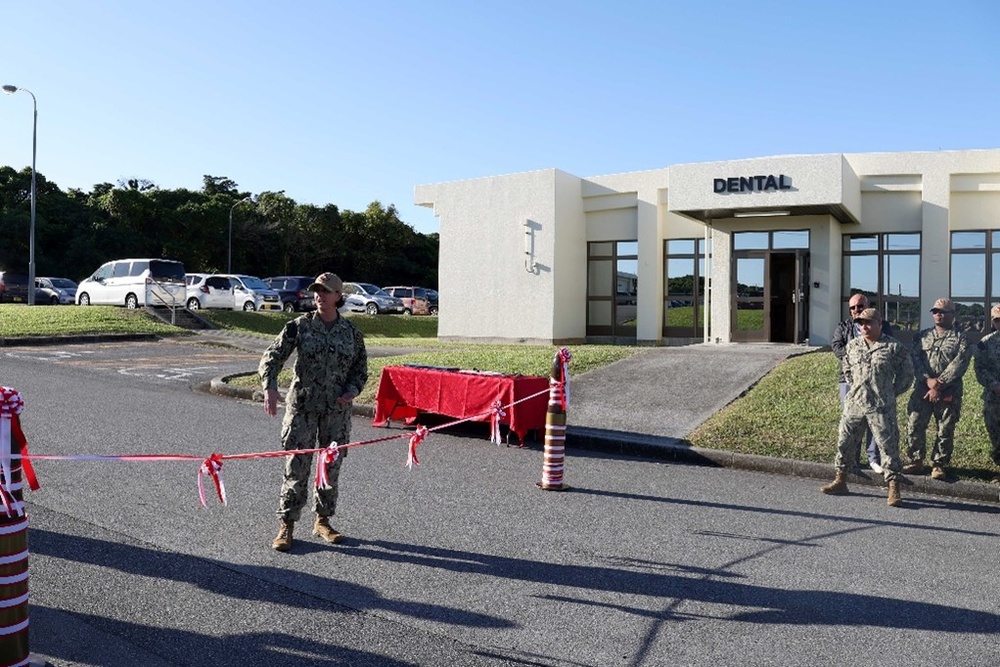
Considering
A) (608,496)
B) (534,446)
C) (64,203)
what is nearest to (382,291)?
(64,203)

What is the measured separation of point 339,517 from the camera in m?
7.00

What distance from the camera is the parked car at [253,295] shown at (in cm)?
3494

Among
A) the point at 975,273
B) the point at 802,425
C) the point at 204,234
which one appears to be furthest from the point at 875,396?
the point at 204,234

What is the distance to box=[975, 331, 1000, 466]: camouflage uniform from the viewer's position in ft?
28.9

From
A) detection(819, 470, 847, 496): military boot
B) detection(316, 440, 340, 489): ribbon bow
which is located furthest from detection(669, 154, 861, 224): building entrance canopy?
detection(316, 440, 340, 489): ribbon bow

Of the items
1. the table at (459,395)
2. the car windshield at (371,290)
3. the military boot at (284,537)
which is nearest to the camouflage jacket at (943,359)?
the table at (459,395)

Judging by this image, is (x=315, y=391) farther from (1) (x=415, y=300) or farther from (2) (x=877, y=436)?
(1) (x=415, y=300)

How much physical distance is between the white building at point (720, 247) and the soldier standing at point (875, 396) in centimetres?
1221

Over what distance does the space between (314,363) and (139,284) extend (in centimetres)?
2602

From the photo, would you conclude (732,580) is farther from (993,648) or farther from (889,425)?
(889,425)

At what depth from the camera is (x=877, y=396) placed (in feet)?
26.9

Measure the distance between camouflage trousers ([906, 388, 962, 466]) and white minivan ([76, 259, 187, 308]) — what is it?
2415cm

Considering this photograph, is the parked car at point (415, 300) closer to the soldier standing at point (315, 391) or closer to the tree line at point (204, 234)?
the tree line at point (204, 234)

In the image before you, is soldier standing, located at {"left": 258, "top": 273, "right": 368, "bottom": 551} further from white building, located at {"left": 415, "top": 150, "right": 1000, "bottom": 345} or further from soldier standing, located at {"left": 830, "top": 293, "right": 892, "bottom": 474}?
white building, located at {"left": 415, "top": 150, "right": 1000, "bottom": 345}
